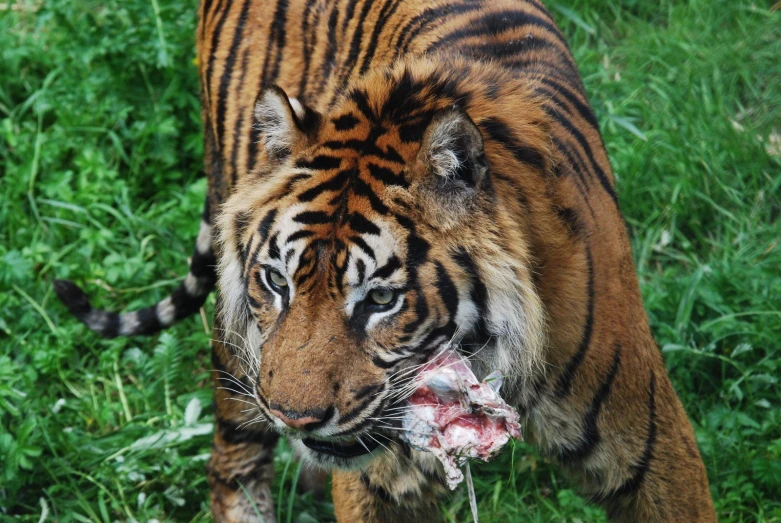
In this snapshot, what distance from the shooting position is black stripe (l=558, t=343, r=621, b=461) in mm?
2402

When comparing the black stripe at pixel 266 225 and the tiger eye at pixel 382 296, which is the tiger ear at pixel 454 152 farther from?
the black stripe at pixel 266 225

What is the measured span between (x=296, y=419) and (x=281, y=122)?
0.70m

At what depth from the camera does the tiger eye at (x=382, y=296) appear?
218 centimetres

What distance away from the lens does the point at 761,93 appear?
451 cm

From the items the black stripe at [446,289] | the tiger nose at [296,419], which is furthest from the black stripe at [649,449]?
the tiger nose at [296,419]

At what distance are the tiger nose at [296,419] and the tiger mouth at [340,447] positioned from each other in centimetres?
16

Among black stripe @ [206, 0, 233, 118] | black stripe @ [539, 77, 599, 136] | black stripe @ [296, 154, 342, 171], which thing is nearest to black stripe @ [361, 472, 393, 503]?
black stripe @ [296, 154, 342, 171]

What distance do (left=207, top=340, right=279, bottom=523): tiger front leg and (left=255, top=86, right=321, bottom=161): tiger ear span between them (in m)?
1.09

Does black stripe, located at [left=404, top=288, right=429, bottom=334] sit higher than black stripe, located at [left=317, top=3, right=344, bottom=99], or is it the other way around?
black stripe, located at [left=317, top=3, right=344, bottom=99]

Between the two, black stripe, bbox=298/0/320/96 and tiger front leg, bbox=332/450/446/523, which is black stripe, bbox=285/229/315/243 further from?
black stripe, bbox=298/0/320/96

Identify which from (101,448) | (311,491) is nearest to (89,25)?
(101,448)

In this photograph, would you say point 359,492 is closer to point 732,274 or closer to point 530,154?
point 530,154

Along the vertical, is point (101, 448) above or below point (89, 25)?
below

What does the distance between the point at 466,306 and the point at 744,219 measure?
7.08ft
